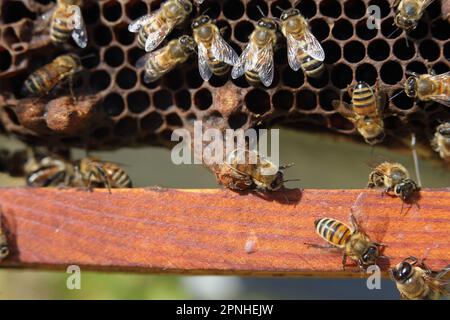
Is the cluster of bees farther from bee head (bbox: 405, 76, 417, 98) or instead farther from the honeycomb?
the honeycomb

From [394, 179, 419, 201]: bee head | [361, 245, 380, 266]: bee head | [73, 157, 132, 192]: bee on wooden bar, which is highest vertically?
[73, 157, 132, 192]: bee on wooden bar

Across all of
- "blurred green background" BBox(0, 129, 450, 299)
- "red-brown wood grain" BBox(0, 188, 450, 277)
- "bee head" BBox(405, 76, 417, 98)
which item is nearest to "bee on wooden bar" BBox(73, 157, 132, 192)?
"red-brown wood grain" BBox(0, 188, 450, 277)

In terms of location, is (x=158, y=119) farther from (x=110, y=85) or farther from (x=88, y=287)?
(x=88, y=287)

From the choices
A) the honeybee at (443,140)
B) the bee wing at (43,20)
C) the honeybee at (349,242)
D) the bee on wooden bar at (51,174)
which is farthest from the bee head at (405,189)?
the bee wing at (43,20)

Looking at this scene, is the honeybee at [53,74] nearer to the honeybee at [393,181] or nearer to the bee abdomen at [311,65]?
the bee abdomen at [311,65]

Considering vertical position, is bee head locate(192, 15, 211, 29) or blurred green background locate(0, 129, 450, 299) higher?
bee head locate(192, 15, 211, 29)
